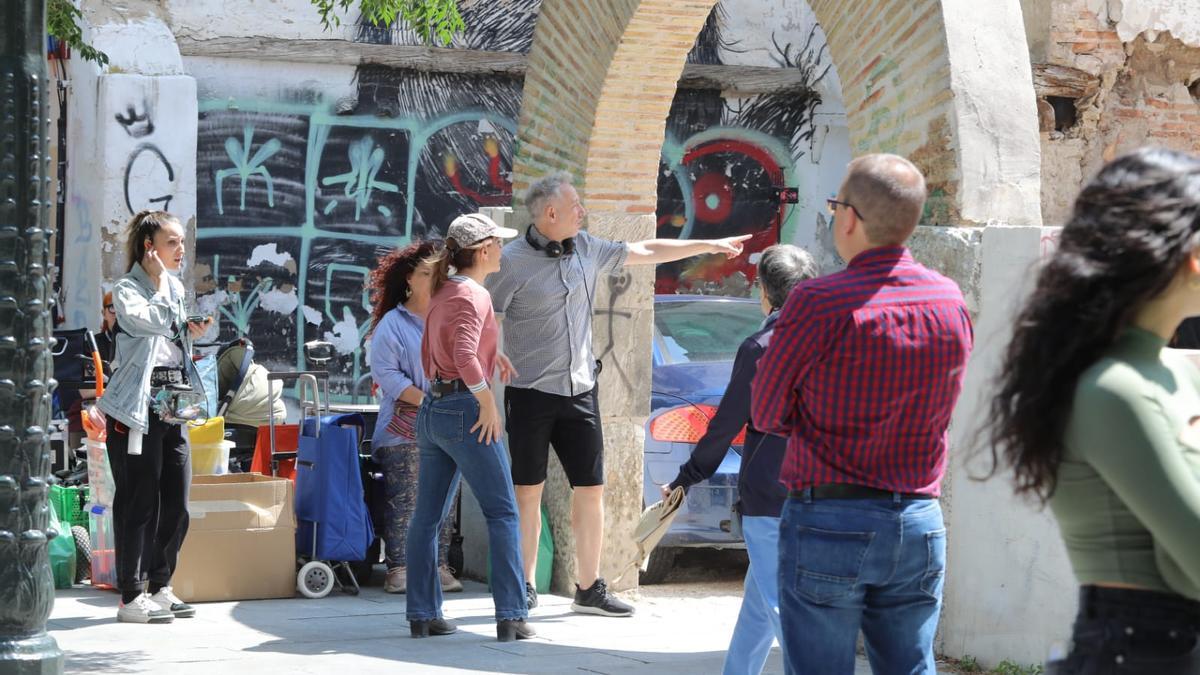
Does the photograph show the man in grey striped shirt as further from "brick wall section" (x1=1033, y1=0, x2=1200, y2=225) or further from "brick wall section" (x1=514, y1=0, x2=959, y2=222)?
"brick wall section" (x1=1033, y1=0, x2=1200, y2=225)

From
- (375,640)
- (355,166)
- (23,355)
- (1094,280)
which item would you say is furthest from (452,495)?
(355,166)

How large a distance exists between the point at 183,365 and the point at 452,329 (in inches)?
61.2

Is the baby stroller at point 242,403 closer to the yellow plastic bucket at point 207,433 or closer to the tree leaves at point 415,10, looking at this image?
the yellow plastic bucket at point 207,433

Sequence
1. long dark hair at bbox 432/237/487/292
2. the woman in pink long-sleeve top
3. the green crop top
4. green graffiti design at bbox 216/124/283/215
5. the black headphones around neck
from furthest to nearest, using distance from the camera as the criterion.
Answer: green graffiti design at bbox 216/124/283/215, the black headphones around neck, long dark hair at bbox 432/237/487/292, the woman in pink long-sleeve top, the green crop top

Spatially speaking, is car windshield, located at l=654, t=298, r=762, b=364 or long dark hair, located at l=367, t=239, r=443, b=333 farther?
car windshield, located at l=654, t=298, r=762, b=364

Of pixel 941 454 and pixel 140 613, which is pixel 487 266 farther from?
pixel 941 454

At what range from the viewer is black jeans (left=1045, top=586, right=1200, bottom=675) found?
253 centimetres

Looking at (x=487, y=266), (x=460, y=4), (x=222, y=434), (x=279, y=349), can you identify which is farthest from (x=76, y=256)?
(x=487, y=266)

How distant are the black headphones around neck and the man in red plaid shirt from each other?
3785mm

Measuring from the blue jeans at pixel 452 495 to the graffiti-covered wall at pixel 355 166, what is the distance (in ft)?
26.5

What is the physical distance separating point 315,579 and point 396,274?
5.51 feet

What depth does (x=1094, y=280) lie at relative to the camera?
258cm

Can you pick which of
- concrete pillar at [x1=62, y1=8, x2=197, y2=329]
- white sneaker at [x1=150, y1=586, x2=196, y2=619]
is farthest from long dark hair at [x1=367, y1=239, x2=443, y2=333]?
concrete pillar at [x1=62, y1=8, x2=197, y2=329]

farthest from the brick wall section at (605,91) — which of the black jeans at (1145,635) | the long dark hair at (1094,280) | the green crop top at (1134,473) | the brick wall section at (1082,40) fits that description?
the brick wall section at (1082,40)
